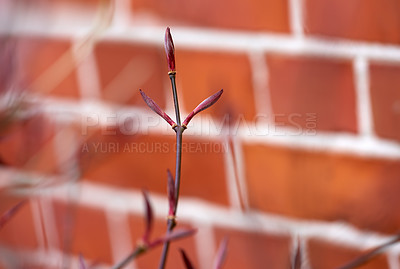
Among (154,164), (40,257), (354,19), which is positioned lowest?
(40,257)

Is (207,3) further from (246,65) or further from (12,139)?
(12,139)

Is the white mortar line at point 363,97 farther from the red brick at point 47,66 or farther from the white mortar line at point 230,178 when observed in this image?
the red brick at point 47,66

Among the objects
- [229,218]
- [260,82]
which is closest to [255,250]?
[229,218]

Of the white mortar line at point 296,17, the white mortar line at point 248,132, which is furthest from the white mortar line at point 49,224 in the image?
the white mortar line at point 296,17

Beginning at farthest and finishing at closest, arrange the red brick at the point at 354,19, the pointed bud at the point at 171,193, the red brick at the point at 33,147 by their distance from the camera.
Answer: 1. the red brick at the point at 33,147
2. the red brick at the point at 354,19
3. the pointed bud at the point at 171,193

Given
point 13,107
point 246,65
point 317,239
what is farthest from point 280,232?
point 13,107

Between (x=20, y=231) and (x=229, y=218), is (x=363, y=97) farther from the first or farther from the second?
(x=20, y=231)
